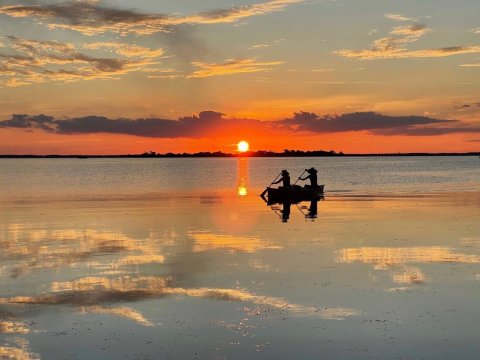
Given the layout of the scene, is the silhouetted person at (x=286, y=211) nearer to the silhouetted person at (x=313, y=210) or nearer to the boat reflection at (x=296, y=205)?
the boat reflection at (x=296, y=205)

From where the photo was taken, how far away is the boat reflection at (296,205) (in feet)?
129

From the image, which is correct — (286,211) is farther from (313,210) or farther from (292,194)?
(292,194)

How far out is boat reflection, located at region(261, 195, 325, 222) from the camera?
129 ft

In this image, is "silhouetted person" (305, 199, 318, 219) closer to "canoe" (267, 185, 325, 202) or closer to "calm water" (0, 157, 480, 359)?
"canoe" (267, 185, 325, 202)

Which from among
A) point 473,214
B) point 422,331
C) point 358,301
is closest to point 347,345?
point 422,331

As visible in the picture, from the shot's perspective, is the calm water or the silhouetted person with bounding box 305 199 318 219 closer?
the calm water

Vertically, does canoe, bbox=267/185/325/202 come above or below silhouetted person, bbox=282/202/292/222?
above

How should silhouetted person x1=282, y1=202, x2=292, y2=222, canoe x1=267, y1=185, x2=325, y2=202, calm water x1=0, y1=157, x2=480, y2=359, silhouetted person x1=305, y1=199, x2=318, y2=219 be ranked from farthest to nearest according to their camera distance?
canoe x1=267, y1=185, x2=325, y2=202 < silhouetted person x1=305, y1=199, x2=318, y2=219 < silhouetted person x1=282, y1=202, x2=292, y2=222 < calm water x1=0, y1=157, x2=480, y2=359

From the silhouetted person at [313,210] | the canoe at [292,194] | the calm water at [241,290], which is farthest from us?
the canoe at [292,194]

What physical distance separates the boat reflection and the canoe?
0.37 metres

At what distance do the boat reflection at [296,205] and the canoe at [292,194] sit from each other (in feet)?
1.20

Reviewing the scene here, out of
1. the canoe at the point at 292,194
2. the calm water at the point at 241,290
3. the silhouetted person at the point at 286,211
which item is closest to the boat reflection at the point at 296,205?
the silhouetted person at the point at 286,211

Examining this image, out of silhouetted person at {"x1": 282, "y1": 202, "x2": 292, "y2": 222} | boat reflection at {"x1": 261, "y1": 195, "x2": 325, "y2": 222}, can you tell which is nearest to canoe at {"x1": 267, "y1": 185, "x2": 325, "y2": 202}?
boat reflection at {"x1": 261, "y1": 195, "x2": 325, "y2": 222}

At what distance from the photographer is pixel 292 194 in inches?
2122
